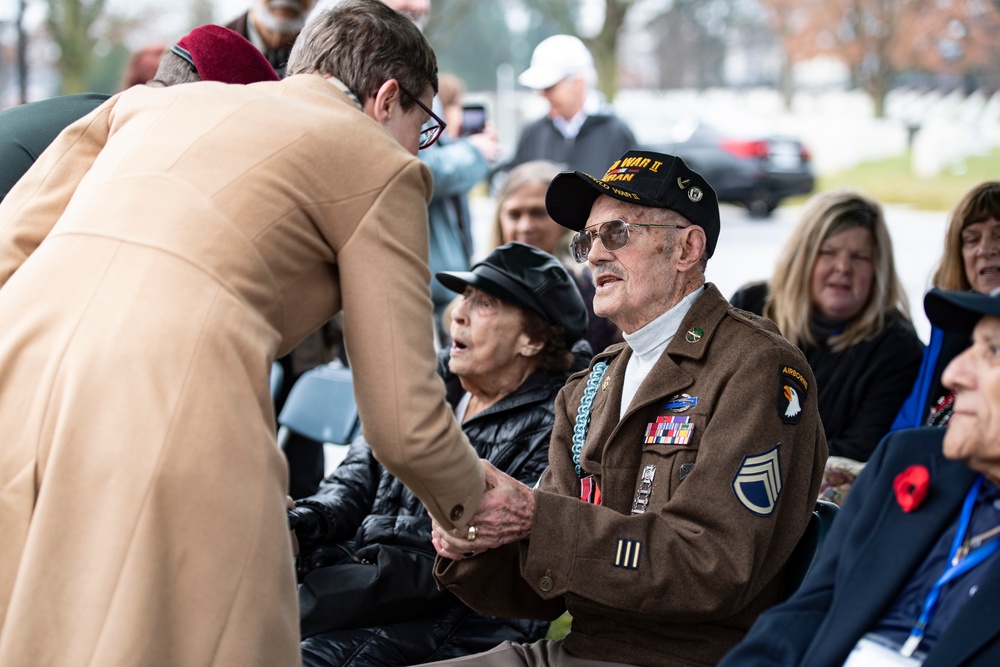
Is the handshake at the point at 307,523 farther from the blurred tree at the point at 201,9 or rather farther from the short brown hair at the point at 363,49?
the blurred tree at the point at 201,9

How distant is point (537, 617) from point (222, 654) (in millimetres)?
1140

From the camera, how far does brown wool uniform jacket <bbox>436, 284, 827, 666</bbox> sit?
8.75ft

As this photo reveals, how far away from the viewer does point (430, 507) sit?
8.42 ft

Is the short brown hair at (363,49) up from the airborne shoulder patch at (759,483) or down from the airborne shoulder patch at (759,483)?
up

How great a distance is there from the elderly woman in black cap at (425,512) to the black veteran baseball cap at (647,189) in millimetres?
712

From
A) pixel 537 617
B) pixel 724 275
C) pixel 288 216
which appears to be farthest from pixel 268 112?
pixel 724 275

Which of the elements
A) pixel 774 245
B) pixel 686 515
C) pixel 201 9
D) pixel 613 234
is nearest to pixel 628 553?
pixel 686 515

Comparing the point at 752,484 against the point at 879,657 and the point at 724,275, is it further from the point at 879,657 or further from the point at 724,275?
the point at 724,275

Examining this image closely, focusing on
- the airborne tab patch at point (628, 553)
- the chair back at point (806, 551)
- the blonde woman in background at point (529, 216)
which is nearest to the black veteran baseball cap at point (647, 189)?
the chair back at point (806, 551)

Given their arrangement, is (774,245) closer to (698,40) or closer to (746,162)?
(746,162)

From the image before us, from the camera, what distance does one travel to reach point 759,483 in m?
2.69

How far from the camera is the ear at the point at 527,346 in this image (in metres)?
3.94

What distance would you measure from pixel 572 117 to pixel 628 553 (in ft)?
18.3

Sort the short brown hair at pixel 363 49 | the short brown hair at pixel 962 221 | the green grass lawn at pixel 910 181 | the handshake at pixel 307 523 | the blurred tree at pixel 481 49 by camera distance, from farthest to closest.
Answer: the blurred tree at pixel 481 49
the green grass lawn at pixel 910 181
the short brown hair at pixel 962 221
the handshake at pixel 307 523
the short brown hair at pixel 363 49
